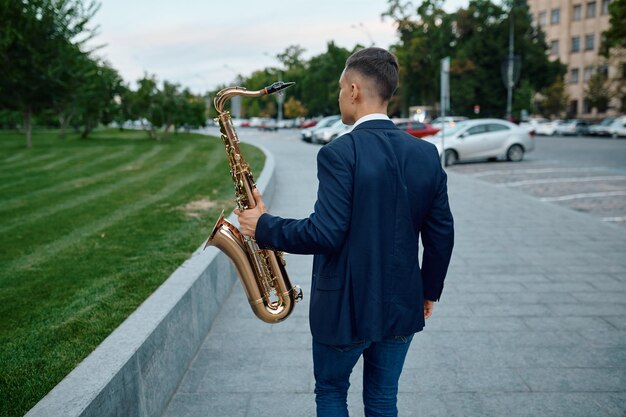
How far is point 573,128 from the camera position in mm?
50031

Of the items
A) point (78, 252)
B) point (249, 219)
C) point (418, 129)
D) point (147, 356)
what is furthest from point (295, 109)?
point (249, 219)

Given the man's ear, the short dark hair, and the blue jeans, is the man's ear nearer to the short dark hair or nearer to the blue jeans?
the short dark hair

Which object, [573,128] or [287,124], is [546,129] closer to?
[573,128]

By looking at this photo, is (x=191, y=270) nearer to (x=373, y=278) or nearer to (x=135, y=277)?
(x=135, y=277)

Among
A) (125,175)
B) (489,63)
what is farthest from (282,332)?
(489,63)

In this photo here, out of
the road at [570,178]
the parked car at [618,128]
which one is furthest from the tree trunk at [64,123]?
the parked car at [618,128]

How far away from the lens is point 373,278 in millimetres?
2400

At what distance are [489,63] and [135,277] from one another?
184ft

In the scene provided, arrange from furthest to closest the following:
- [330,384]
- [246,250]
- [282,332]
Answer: [282,332] → [246,250] → [330,384]

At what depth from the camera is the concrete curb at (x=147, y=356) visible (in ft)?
8.96

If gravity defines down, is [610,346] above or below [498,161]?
above

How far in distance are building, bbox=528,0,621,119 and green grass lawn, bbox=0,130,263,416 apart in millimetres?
63126

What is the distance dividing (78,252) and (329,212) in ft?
17.1

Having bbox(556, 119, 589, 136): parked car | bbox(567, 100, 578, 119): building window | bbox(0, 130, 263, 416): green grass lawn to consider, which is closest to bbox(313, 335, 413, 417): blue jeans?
bbox(0, 130, 263, 416): green grass lawn
